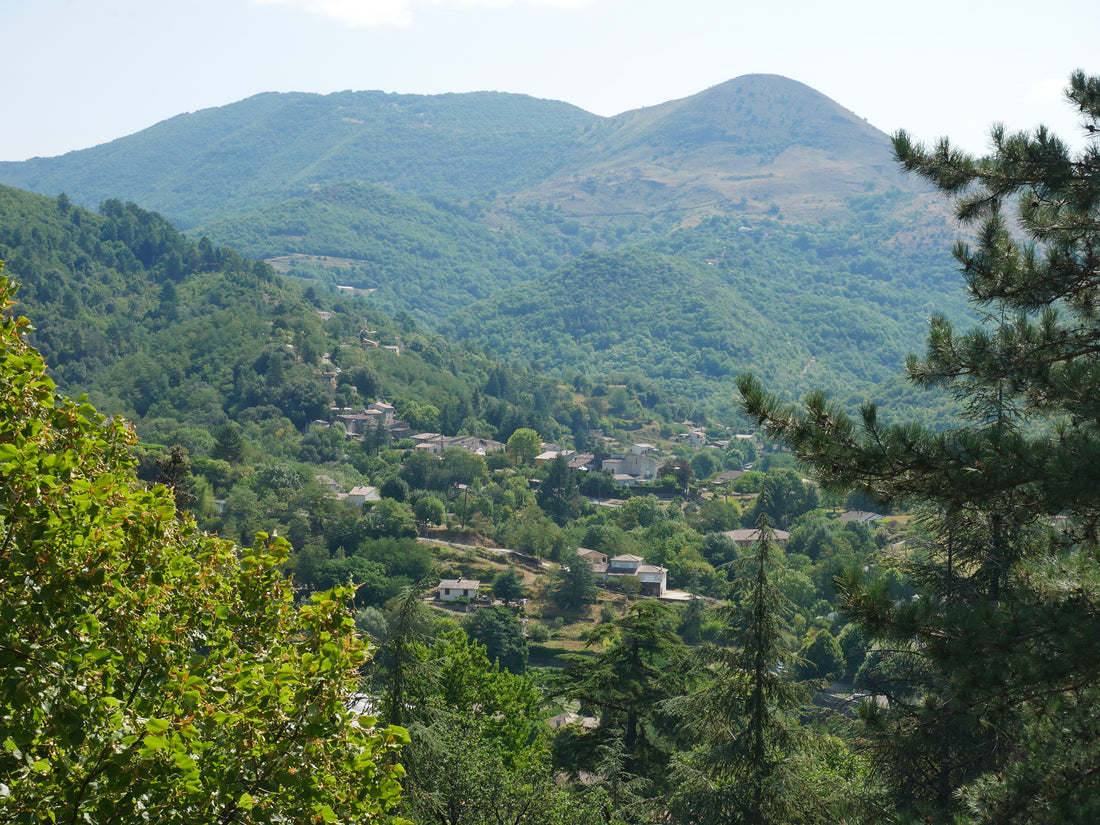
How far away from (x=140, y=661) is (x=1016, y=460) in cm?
527

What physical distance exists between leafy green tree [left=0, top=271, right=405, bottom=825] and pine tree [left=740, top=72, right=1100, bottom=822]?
133 inches

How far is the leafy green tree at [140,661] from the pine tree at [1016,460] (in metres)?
3.38

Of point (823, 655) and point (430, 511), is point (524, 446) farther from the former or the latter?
point (823, 655)

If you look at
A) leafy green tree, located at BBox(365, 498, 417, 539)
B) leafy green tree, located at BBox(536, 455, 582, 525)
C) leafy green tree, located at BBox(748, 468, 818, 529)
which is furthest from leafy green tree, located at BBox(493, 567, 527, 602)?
leafy green tree, located at BBox(748, 468, 818, 529)

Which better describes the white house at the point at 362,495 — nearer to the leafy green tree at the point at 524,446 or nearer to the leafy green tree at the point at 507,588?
the leafy green tree at the point at 507,588

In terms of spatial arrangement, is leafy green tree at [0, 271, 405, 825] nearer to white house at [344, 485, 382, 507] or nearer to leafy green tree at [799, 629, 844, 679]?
leafy green tree at [799, 629, 844, 679]

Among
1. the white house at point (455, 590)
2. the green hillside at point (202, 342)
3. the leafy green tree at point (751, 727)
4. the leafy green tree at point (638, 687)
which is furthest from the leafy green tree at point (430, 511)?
the leafy green tree at point (751, 727)

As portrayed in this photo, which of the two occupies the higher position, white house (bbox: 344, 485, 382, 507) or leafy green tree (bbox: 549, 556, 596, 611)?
white house (bbox: 344, 485, 382, 507)

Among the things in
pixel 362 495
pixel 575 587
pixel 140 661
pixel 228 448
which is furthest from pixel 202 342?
pixel 140 661

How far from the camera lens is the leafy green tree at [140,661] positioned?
4.17 metres

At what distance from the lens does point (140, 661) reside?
488cm

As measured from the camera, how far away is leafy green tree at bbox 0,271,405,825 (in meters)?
4.17

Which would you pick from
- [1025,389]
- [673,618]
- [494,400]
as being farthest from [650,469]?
[1025,389]

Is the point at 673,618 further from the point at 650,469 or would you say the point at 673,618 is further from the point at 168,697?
the point at 650,469
